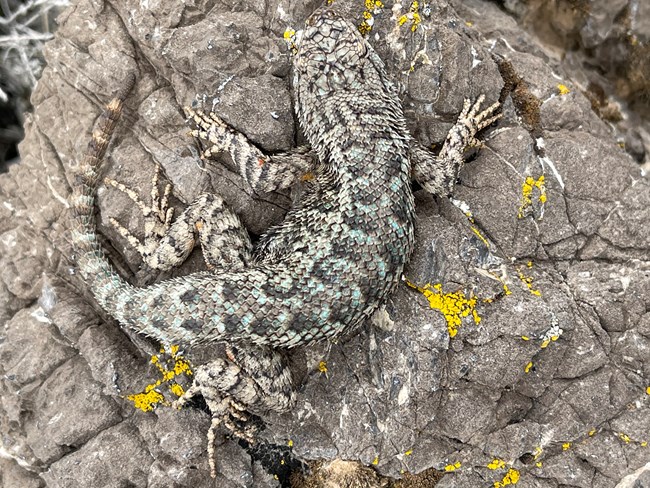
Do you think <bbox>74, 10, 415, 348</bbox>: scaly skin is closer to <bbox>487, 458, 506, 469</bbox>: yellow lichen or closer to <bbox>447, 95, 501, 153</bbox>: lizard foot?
<bbox>447, 95, 501, 153</bbox>: lizard foot

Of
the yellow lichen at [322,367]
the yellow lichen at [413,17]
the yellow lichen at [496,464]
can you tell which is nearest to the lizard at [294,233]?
the yellow lichen at [322,367]

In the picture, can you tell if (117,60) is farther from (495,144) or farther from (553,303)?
(553,303)

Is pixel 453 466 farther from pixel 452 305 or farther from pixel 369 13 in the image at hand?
pixel 369 13

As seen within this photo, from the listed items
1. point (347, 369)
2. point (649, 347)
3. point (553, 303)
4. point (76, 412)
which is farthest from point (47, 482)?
point (649, 347)

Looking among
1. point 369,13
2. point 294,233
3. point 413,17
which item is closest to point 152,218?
point 294,233

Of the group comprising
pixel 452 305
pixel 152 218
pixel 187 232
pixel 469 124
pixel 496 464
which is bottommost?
pixel 496 464

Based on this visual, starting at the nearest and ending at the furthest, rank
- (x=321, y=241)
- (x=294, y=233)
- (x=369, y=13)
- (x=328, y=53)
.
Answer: (x=321, y=241), (x=328, y=53), (x=294, y=233), (x=369, y=13)
